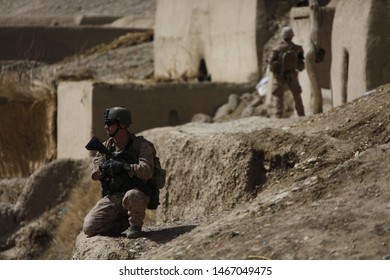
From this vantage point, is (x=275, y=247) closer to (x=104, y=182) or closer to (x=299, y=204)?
(x=299, y=204)

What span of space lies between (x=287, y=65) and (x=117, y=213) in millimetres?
6746

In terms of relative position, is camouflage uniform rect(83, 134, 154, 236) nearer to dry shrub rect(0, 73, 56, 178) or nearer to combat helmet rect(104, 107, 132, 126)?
combat helmet rect(104, 107, 132, 126)

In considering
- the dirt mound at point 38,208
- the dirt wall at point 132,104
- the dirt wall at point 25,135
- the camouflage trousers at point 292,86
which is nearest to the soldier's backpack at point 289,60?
the camouflage trousers at point 292,86

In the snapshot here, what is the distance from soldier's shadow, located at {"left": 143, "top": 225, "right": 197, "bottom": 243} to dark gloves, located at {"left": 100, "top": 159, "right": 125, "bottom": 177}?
526mm

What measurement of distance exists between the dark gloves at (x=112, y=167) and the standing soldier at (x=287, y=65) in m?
6.64

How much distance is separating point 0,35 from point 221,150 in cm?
1376

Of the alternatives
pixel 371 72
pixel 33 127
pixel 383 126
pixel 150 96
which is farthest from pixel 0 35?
pixel 383 126

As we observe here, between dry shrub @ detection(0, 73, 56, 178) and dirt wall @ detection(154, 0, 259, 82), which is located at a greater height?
dirt wall @ detection(154, 0, 259, 82)

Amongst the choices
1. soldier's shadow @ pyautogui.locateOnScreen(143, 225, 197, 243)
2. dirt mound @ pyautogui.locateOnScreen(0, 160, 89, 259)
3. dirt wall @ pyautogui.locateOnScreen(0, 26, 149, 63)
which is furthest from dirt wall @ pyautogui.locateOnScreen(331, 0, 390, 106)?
dirt wall @ pyautogui.locateOnScreen(0, 26, 149, 63)

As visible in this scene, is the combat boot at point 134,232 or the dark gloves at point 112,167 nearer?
the dark gloves at point 112,167

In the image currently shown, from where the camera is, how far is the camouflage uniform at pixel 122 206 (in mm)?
10977

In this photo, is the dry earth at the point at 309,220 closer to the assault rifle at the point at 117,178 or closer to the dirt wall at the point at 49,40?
the assault rifle at the point at 117,178

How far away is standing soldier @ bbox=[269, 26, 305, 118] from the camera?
1745 centimetres

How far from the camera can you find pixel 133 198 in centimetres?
1098
